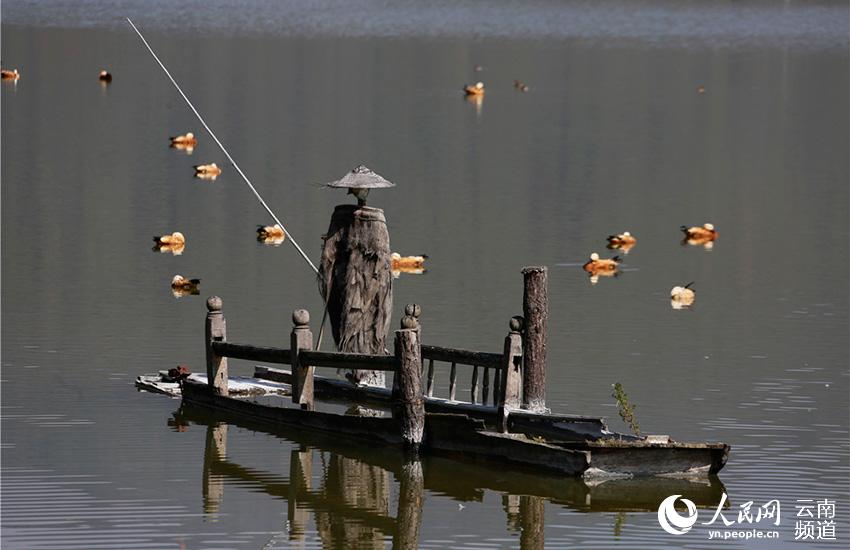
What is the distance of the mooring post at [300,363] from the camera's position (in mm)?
20000

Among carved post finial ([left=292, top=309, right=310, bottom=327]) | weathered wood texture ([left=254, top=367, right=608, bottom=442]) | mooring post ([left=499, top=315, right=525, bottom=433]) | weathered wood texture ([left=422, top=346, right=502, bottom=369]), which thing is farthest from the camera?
carved post finial ([left=292, top=309, right=310, bottom=327])

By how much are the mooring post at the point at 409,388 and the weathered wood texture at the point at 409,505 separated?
0.33 m

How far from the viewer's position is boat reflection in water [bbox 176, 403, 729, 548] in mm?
16641

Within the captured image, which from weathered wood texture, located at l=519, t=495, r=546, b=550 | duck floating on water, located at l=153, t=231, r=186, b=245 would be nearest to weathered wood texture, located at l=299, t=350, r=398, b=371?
weathered wood texture, located at l=519, t=495, r=546, b=550

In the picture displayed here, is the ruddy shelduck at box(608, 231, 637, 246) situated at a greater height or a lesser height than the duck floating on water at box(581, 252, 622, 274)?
greater

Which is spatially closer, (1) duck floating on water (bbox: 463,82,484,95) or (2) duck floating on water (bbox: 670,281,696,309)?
(2) duck floating on water (bbox: 670,281,696,309)

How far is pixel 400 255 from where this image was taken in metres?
33.0

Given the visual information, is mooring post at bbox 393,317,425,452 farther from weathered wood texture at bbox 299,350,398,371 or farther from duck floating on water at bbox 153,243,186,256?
duck floating on water at bbox 153,243,186,256

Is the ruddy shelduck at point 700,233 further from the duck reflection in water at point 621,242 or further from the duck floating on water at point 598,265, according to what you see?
the duck floating on water at point 598,265

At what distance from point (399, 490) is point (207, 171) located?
2747 centimetres

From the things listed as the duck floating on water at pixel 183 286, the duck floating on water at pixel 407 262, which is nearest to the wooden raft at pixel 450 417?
the duck floating on water at pixel 183 286

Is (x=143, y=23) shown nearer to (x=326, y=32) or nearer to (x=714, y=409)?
(x=326, y=32)

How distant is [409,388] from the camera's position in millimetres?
18688

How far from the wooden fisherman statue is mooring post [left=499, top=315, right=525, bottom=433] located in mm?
2677
